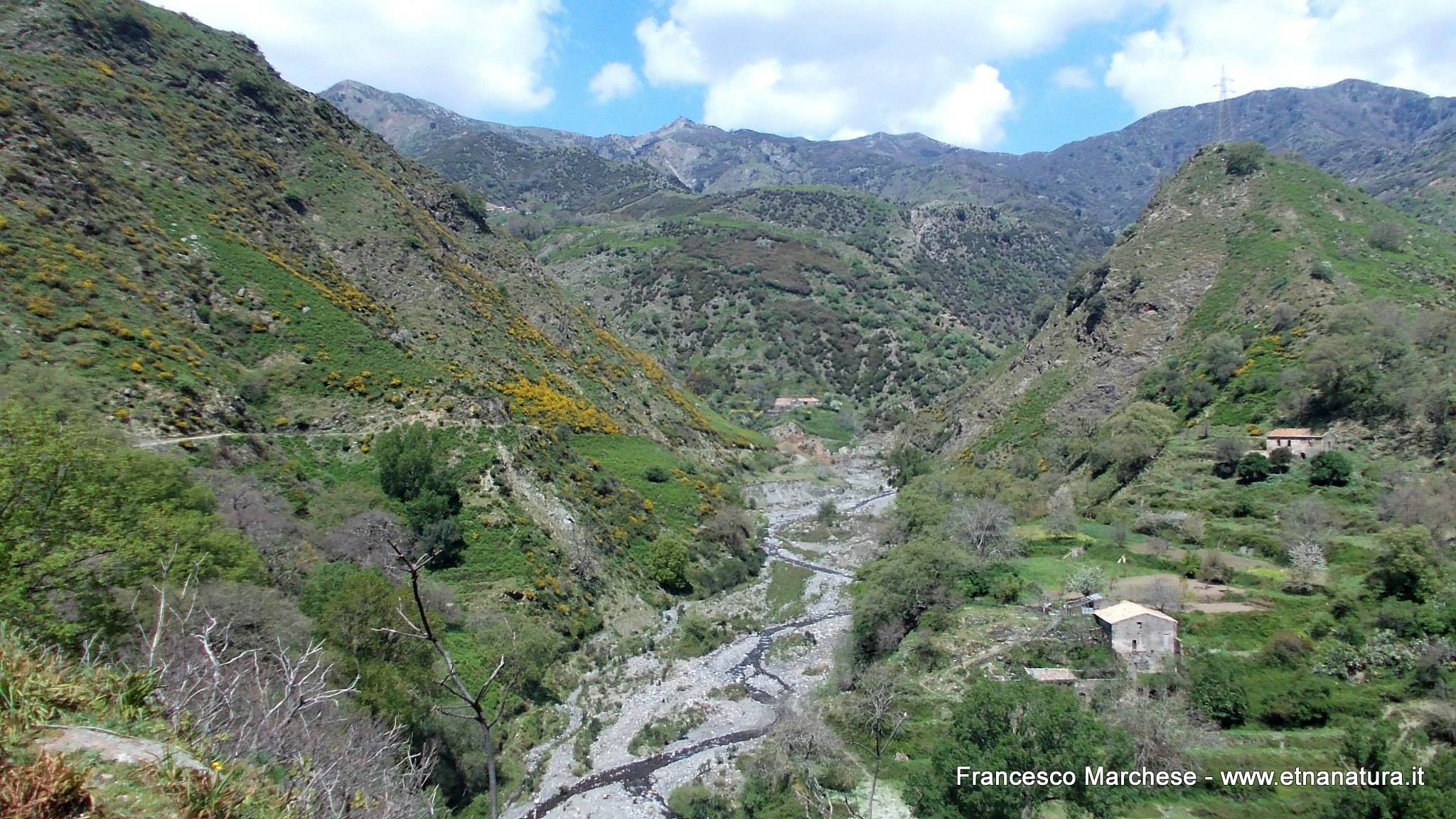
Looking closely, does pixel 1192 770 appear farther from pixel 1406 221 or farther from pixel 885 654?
pixel 1406 221

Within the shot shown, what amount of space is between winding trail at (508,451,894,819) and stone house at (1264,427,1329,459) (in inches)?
896

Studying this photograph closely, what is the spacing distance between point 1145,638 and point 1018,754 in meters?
10.4

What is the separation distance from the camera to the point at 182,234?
36.5 meters

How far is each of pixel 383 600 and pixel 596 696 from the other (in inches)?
441

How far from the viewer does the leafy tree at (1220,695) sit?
21797 mm

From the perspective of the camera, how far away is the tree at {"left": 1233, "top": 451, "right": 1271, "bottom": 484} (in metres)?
35.4

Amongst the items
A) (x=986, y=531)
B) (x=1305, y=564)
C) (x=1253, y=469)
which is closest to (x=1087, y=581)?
(x=1305, y=564)

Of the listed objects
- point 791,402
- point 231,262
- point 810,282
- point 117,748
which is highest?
point 810,282

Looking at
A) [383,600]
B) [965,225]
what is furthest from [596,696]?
[965,225]

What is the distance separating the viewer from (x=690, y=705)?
2883 cm

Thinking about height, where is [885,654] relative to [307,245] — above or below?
below

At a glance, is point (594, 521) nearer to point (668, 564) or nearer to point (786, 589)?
point (668, 564)

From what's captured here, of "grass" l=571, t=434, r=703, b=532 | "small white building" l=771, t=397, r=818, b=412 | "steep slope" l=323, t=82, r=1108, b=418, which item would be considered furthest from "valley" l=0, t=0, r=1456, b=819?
"steep slope" l=323, t=82, r=1108, b=418

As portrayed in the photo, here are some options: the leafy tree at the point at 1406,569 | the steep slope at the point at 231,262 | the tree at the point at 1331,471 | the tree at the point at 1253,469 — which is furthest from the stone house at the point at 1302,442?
the steep slope at the point at 231,262
